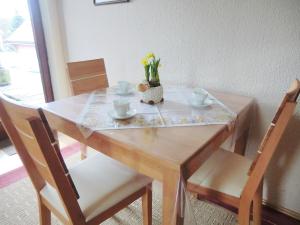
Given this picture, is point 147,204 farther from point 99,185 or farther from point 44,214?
point 44,214

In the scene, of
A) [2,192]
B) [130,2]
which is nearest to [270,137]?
[130,2]

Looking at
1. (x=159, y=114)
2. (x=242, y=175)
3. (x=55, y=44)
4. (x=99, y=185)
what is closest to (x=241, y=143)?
(x=242, y=175)

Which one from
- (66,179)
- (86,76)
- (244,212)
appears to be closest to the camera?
(66,179)

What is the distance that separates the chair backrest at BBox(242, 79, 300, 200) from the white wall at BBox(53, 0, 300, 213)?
45 centimetres

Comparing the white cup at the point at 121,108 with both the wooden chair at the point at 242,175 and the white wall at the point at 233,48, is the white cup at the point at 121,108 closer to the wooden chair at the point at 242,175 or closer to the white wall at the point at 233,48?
the wooden chair at the point at 242,175

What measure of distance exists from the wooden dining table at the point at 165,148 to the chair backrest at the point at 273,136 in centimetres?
19

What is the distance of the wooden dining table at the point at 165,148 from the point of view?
80 centimetres

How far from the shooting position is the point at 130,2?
6.09ft

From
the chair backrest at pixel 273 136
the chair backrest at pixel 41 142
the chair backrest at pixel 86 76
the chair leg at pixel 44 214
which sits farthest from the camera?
the chair backrest at pixel 86 76

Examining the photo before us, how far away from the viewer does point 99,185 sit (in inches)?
41.9

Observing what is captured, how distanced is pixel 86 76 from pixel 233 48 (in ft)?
3.69

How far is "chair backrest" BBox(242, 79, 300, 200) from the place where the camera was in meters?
0.84

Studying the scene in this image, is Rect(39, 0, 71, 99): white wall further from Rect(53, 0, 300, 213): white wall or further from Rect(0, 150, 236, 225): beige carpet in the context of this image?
Rect(0, 150, 236, 225): beige carpet

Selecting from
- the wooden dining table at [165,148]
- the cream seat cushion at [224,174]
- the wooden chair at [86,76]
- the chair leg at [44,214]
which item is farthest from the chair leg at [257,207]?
the wooden chair at [86,76]
